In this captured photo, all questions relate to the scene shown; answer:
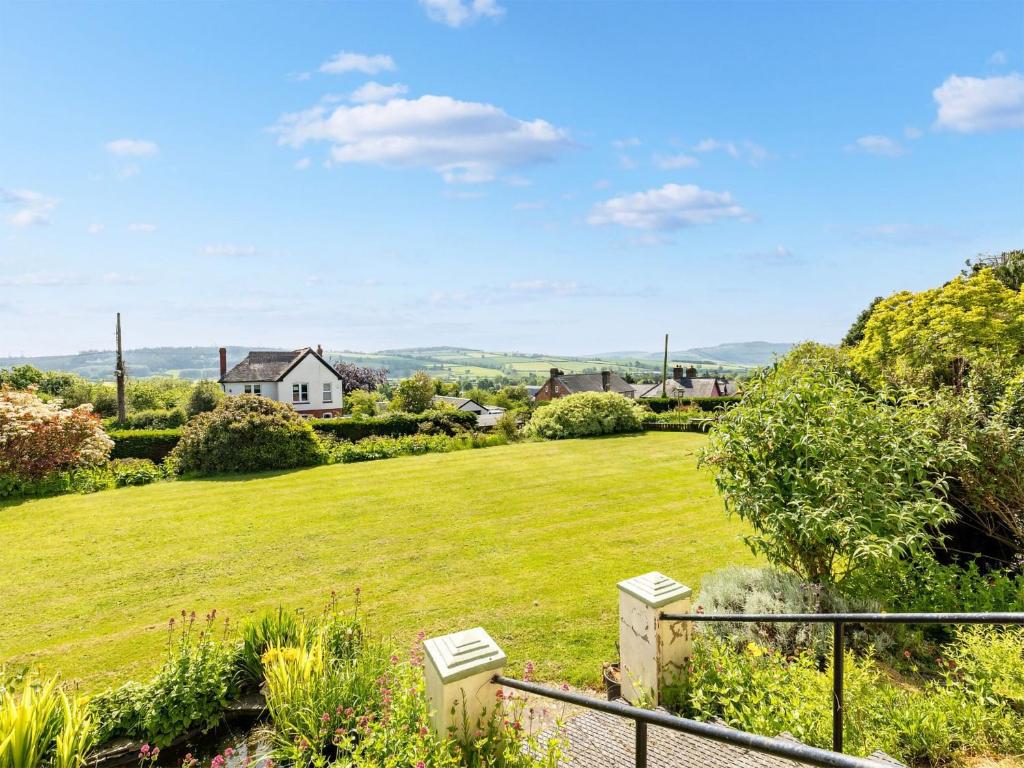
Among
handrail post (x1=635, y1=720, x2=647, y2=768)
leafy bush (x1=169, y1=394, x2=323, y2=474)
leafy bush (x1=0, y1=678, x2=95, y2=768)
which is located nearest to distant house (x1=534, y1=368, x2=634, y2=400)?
leafy bush (x1=169, y1=394, x2=323, y2=474)

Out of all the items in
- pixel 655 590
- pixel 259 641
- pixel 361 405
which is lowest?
pixel 361 405

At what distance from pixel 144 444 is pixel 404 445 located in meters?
8.50

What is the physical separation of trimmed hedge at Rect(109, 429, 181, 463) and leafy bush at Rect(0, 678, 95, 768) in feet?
52.0

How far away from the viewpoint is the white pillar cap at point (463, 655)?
298cm

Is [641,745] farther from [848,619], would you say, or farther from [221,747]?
[221,747]

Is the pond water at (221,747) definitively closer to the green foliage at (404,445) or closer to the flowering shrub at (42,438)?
the flowering shrub at (42,438)

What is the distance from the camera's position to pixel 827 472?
16.5 ft

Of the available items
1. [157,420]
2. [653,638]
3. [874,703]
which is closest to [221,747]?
[653,638]

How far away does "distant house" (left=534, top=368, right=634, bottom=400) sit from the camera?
56406mm

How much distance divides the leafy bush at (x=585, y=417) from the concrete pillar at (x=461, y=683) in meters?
19.4

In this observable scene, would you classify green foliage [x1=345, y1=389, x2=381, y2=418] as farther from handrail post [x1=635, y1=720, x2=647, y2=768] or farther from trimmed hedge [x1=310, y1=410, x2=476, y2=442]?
handrail post [x1=635, y1=720, x2=647, y2=768]

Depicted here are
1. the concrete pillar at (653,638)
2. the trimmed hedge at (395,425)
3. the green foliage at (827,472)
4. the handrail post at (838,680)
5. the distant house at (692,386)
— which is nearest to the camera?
the handrail post at (838,680)

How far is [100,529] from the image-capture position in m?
10.0

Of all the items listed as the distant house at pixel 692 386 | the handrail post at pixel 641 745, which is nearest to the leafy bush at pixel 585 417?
the handrail post at pixel 641 745
